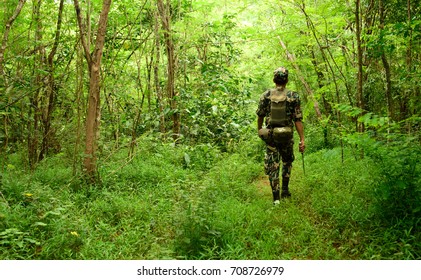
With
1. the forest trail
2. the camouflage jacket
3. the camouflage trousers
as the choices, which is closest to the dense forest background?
the forest trail

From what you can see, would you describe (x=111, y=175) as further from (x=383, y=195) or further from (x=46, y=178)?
(x=383, y=195)

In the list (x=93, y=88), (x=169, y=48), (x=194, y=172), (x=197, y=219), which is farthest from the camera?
(x=169, y=48)

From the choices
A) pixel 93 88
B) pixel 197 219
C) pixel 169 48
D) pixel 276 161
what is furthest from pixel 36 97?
pixel 276 161

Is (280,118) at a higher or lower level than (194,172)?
higher

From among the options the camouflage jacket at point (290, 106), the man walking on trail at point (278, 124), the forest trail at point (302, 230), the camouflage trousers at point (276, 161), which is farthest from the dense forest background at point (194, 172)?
the camouflage jacket at point (290, 106)

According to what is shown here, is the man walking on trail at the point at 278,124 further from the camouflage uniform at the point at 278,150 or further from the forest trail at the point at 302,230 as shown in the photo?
the forest trail at the point at 302,230

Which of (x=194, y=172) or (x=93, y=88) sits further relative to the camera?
(x=194, y=172)

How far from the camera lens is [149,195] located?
17.7 ft

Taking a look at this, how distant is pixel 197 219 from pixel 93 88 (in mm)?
3084

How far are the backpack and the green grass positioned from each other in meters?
0.74

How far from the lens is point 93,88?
5.49 m

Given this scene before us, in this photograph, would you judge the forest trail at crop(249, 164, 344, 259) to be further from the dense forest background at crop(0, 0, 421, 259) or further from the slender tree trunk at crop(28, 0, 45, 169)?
the slender tree trunk at crop(28, 0, 45, 169)

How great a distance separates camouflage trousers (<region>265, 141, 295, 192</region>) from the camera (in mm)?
5090

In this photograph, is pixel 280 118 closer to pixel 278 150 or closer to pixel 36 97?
pixel 278 150
